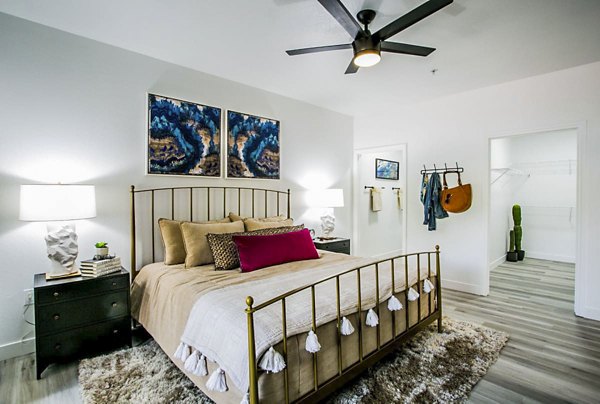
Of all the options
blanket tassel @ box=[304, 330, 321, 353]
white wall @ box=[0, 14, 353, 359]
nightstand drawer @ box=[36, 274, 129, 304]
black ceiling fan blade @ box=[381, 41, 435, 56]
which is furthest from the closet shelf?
nightstand drawer @ box=[36, 274, 129, 304]

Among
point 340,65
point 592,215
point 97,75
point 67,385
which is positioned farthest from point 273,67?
point 592,215

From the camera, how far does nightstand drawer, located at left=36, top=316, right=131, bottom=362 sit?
2.10 meters

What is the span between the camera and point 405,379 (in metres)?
2.03

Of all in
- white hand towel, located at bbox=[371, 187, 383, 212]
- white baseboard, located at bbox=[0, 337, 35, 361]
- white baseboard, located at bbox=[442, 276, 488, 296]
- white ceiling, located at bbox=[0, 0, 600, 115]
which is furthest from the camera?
white hand towel, located at bbox=[371, 187, 383, 212]

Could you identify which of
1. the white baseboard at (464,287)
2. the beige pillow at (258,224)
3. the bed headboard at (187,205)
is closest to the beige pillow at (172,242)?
the bed headboard at (187,205)

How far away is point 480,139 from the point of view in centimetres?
390

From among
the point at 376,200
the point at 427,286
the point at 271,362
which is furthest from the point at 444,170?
the point at 271,362

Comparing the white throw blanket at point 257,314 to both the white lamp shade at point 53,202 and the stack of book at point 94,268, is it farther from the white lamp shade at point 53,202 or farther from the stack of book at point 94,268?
the white lamp shade at point 53,202

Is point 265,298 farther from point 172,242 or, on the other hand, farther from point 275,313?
point 172,242

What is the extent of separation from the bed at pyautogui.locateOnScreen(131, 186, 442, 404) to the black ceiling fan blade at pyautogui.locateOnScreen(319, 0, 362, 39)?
5.09ft

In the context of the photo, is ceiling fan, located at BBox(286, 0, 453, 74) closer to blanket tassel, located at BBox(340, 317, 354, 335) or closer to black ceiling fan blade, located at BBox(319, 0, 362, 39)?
black ceiling fan blade, located at BBox(319, 0, 362, 39)

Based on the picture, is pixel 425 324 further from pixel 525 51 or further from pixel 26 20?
pixel 26 20

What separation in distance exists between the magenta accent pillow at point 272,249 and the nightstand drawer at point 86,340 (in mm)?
1057

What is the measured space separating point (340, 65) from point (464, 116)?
2.01 metres
